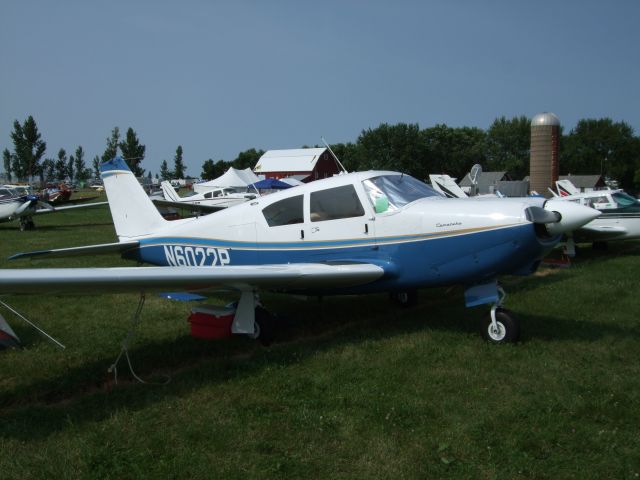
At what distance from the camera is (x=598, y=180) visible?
83250mm

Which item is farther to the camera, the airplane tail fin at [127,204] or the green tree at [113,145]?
the green tree at [113,145]

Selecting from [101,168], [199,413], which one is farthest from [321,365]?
[101,168]

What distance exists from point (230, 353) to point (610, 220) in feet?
42.5

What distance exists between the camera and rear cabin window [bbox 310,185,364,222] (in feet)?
A: 21.2

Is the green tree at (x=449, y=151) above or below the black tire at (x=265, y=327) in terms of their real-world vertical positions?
above

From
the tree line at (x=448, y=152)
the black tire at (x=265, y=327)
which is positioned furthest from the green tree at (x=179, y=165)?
the black tire at (x=265, y=327)

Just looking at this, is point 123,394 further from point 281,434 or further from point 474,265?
point 474,265

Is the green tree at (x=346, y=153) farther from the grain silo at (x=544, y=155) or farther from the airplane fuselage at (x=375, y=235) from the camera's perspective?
the airplane fuselage at (x=375, y=235)

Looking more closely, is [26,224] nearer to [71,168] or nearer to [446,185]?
[446,185]

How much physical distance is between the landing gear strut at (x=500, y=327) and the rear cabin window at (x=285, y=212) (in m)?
2.58

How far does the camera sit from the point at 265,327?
630cm

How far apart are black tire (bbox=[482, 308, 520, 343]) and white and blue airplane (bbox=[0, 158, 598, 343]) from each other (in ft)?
0.04

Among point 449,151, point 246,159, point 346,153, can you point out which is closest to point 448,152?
point 449,151

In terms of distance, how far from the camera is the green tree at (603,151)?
96.1m
